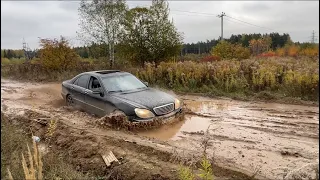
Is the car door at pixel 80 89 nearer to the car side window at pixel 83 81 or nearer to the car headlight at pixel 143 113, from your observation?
the car side window at pixel 83 81

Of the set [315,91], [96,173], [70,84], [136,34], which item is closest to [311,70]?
[315,91]

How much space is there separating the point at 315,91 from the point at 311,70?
84 centimetres

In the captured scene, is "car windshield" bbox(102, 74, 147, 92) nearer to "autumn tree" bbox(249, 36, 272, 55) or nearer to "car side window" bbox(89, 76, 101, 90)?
"car side window" bbox(89, 76, 101, 90)

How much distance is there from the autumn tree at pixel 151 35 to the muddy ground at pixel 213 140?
13.0 metres

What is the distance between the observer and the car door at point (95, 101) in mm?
8883

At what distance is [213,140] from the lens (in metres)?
7.35

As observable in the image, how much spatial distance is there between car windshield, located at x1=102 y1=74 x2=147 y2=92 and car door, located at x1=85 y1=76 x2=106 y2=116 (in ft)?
0.75

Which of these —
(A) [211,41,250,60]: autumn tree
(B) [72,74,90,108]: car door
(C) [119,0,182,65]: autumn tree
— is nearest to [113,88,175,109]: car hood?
(B) [72,74,90,108]: car door

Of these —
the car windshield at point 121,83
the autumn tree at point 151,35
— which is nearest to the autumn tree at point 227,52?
Result: the autumn tree at point 151,35

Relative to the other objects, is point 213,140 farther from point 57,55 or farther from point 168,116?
point 57,55

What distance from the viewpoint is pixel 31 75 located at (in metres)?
24.6

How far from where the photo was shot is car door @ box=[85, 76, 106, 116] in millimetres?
8883

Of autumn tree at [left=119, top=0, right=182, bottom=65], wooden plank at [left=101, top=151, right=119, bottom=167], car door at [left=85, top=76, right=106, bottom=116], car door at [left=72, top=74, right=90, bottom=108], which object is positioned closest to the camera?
wooden plank at [left=101, top=151, right=119, bottom=167]

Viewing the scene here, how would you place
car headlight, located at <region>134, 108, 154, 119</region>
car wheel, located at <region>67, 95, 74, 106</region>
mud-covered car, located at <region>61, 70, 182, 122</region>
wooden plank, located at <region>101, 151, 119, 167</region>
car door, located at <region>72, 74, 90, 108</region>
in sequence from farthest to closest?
car wheel, located at <region>67, 95, 74, 106</region>, car door, located at <region>72, 74, 90, 108</region>, mud-covered car, located at <region>61, 70, 182, 122</region>, car headlight, located at <region>134, 108, 154, 119</region>, wooden plank, located at <region>101, 151, 119, 167</region>
